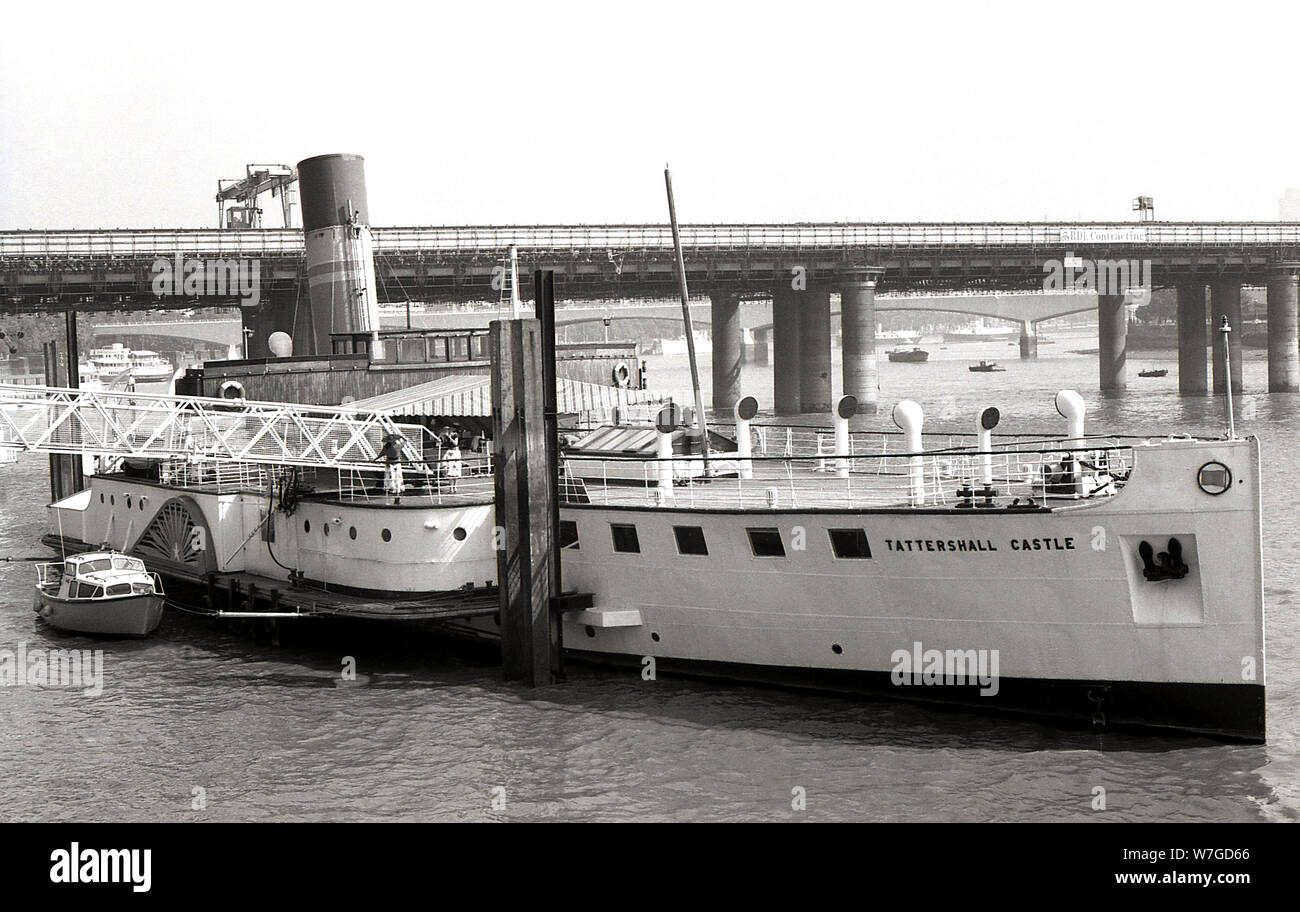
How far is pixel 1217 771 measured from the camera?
75.4 feet

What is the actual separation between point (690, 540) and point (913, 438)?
15.7ft

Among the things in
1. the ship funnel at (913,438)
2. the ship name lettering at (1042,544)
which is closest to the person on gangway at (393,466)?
the ship funnel at (913,438)

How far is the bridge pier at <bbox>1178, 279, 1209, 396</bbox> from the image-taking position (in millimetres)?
111812

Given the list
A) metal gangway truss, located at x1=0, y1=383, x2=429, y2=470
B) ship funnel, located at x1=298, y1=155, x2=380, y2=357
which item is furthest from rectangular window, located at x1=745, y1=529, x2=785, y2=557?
ship funnel, located at x1=298, y1=155, x2=380, y2=357

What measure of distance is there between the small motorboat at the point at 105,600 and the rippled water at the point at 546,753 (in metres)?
2.28

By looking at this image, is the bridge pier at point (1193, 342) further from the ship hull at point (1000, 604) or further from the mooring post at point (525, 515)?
the mooring post at point (525, 515)

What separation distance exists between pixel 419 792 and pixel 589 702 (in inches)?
213

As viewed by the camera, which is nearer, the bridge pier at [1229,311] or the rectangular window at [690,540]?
the rectangular window at [690,540]

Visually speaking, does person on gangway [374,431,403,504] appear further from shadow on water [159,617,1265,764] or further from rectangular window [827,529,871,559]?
rectangular window [827,529,871,559]

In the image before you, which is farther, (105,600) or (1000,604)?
(105,600)

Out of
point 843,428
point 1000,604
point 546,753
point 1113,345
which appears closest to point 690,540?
point 843,428

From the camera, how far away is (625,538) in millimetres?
29406

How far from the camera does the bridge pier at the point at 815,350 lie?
330ft

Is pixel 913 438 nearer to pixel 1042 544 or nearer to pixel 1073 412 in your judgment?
pixel 1073 412
